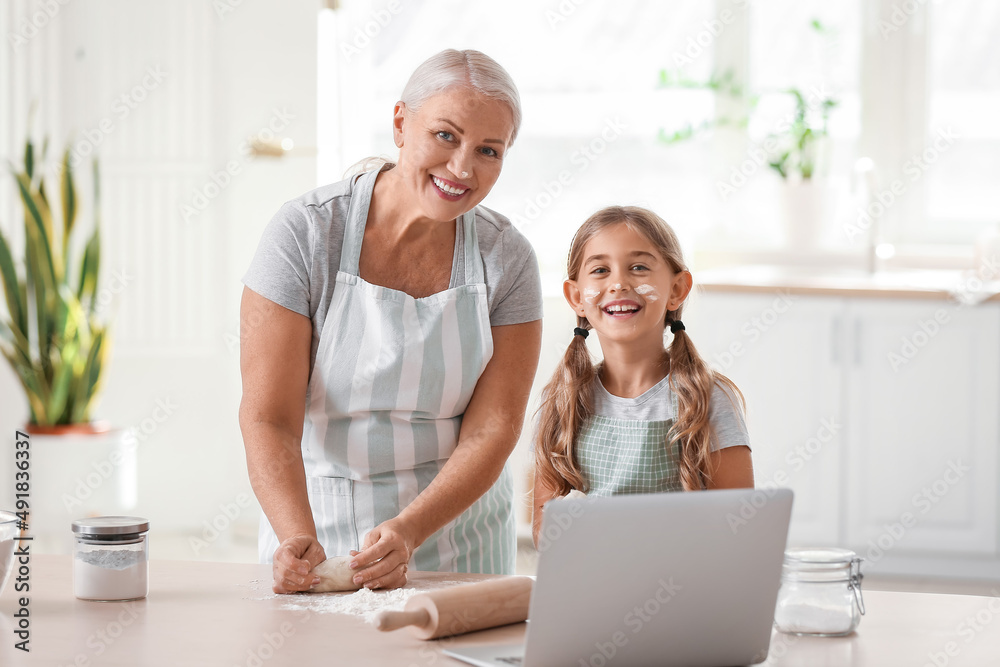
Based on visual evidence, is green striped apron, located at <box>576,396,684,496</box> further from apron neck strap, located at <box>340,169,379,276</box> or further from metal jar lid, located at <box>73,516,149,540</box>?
metal jar lid, located at <box>73,516,149,540</box>

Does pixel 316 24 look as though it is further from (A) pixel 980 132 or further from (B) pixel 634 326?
(B) pixel 634 326

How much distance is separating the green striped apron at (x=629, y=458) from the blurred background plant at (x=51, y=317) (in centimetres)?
254

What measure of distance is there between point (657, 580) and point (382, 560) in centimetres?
46

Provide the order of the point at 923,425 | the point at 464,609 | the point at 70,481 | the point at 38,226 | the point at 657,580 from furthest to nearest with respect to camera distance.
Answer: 1. the point at 70,481
2. the point at 38,226
3. the point at 923,425
4. the point at 464,609
5. the point at 657,580

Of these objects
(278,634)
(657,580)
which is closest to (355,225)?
(278,634)

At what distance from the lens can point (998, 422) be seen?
3.29 meters

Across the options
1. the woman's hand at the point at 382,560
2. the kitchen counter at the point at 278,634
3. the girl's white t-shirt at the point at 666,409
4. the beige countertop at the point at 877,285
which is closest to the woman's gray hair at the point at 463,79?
the girl's white t-shirt at the point at 666,409

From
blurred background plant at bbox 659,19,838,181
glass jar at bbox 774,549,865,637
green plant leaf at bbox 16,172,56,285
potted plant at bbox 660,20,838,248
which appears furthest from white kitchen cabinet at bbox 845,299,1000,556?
green plant leaf at bbox 16,172,56,285

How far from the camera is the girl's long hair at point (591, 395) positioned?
59.1 inches

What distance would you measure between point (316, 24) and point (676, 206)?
149cm

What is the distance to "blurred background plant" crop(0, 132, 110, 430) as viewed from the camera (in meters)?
3.57

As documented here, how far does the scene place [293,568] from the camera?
1295 millimetres

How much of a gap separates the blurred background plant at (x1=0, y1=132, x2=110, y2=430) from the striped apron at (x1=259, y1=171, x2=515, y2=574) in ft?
7.50

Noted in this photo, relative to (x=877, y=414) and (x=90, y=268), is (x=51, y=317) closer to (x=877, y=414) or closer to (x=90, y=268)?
(x=90, y=268)
